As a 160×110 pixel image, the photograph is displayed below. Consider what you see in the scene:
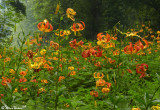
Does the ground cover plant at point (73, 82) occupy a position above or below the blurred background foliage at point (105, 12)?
below

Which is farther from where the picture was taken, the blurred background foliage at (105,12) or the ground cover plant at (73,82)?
the blurred background foliage at (105,12)

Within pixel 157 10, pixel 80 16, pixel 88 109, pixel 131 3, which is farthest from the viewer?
pixel 80 16

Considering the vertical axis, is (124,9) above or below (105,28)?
above

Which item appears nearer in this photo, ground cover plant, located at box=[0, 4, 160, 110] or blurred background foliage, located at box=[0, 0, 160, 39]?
ground cover plant, located at box=[0, 4, 160, 110]

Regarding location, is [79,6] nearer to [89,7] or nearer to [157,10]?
[89,7]

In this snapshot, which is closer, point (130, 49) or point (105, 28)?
point (130, 49)

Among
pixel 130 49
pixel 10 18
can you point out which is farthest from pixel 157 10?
pixel 130 49

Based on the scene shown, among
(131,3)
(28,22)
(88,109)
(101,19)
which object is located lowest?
(88,109)

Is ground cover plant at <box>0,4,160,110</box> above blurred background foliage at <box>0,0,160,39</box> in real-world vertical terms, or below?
below

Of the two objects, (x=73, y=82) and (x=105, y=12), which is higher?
(x=105, y=12)

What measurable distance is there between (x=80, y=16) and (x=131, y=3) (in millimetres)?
2588

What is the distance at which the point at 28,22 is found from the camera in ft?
82.2

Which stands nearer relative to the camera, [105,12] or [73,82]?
[73,82]

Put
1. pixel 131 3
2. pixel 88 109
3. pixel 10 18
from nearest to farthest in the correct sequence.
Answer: pixel 88 109, pixel 10 18, pixel 131 3
